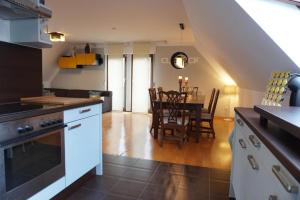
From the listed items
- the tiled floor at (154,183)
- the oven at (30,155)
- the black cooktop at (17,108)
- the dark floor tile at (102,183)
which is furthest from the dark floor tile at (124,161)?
the black cooktop at (17,108)

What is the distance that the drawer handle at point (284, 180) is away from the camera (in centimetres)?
67

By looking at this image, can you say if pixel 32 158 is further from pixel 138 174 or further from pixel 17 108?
pixel 138 174

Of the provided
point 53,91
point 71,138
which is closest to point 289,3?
point 71,138

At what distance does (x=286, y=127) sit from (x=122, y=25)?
15.3 ft

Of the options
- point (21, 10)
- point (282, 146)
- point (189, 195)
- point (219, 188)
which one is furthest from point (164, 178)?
point (21, 10)

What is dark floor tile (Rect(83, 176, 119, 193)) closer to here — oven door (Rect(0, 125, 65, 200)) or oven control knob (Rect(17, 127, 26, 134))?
oven door (Rect(0, 125, 65, 200))

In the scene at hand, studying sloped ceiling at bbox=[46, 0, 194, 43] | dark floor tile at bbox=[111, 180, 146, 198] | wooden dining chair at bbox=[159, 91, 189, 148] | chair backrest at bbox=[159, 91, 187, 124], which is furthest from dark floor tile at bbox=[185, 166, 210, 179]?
sloped ceiling at bbox=[46, 0, 194, 43]

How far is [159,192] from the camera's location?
2.23 metres

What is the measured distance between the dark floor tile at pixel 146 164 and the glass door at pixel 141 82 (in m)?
4.47

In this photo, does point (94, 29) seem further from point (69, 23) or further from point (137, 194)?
point (137, 194)

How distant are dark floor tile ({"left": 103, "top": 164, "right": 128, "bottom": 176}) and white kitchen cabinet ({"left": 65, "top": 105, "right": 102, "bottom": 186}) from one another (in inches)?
8.9

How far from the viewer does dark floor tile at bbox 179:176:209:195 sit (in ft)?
7.48

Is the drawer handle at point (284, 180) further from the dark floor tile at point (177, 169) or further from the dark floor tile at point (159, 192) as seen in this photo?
the dark floor tile at point (177, 169)

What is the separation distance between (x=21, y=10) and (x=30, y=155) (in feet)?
4.29
